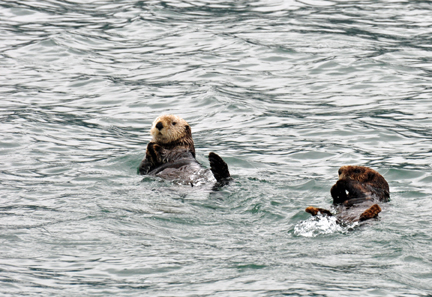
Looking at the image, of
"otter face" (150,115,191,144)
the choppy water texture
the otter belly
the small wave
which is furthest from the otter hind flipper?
the small wave

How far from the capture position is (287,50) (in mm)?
13344

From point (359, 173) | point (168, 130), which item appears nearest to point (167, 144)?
point (168, 130)

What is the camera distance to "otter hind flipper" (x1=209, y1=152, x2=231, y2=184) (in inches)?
281

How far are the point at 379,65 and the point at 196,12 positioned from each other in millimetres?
5392

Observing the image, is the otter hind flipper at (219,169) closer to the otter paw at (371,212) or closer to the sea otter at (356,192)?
the sea otter at (356,192)

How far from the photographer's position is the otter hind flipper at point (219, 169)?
715cm

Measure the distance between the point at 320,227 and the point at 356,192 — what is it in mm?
935

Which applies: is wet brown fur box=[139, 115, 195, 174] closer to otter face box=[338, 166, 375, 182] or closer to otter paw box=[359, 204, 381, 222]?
otter face box=[338, 166, 375, 182]

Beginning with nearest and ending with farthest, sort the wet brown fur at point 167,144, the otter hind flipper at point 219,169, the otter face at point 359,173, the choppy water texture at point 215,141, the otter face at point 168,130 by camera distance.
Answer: the choppy water texture at point 215,141
the otter face at point 359,173
the otter hind flipper at point 219,169
the wet brown fur at point 167,144
the otter face at point 168,130

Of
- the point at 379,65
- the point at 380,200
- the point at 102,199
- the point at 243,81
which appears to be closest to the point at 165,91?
the point at 243,81

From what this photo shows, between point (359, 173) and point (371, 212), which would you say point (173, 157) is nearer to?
point (359, 173)

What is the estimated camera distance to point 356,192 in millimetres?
6570

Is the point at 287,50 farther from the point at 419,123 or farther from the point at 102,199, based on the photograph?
the point at 102,199

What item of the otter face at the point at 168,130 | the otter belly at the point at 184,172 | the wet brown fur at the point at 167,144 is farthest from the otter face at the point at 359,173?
the otter face at the point at 168,130
